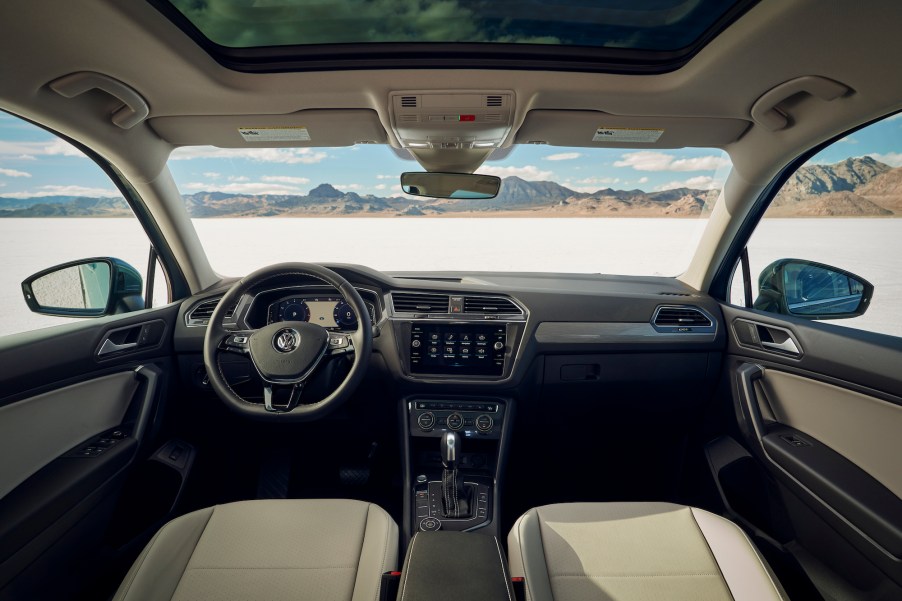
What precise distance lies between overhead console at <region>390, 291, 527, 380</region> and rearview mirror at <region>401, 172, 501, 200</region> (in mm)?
675

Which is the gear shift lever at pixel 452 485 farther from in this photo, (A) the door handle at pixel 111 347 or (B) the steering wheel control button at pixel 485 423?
(A) the door handle at pixel 111 347

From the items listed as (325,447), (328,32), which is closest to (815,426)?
(325,447)

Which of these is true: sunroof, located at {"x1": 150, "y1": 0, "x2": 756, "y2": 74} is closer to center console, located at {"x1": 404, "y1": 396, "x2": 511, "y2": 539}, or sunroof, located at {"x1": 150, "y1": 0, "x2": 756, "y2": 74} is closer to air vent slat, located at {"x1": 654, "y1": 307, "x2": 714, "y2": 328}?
air vent slat, located at {"x1": 654, "y1": 307, "x2": 714, "y2": 328}

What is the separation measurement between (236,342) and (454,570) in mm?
1414

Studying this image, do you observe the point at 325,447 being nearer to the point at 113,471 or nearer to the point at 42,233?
the point at 113,471

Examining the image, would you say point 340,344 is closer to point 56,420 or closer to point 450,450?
point 450,450

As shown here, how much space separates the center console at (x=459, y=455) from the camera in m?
2.49

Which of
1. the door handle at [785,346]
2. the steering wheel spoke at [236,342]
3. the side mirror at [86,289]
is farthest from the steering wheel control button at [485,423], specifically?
the side mirror at [86,289]

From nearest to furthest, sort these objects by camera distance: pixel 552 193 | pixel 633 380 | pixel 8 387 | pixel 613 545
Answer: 1. pixel 613 545
2. pixel 8 387
3. pixel 633 380
4. pixel 552 193

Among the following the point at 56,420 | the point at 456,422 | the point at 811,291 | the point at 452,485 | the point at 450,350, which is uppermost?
the point at 811,291

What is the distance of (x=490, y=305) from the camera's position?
2.58m

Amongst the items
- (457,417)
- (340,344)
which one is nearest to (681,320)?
(457,417)

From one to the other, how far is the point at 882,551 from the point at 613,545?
90 centimetres

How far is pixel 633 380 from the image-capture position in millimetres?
2699
